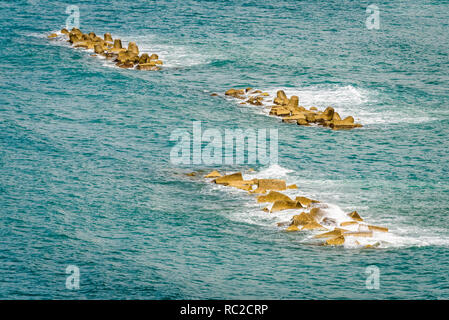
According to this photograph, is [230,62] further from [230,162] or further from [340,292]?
[340,292]

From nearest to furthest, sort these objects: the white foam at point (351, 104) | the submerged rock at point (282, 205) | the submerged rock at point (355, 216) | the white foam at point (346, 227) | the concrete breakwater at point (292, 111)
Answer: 1. the white foam at point (346, 227)
2. the submerged rock at point (355, 216)
3. the submerged rock at point (282, 205)
4. the concrete breakwater at point (292, 111)
5. the white foam at point (351, 104)

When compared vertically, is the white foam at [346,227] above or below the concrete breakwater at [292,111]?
below

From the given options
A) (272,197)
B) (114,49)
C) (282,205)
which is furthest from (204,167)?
(114,49)

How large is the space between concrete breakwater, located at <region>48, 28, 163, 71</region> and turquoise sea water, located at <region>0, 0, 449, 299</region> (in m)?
1.81

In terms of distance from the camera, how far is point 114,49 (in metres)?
85.6

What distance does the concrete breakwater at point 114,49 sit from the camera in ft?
266

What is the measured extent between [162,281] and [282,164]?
61.9 ft

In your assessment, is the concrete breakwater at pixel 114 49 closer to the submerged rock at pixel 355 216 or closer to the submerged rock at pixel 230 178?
the submerged rock at pixel 230 178

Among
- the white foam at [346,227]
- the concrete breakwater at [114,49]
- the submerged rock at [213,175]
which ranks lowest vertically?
the white foam at [346,227]

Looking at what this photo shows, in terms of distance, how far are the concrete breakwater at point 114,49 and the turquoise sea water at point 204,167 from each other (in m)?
1.81

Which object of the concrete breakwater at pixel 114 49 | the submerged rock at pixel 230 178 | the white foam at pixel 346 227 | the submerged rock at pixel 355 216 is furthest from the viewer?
the concrete breakwater at pixel 114 49

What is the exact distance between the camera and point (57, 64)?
267 ft

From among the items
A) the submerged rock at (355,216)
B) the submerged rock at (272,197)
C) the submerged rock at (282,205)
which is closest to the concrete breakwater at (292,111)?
the submerged rock at (272,197)
